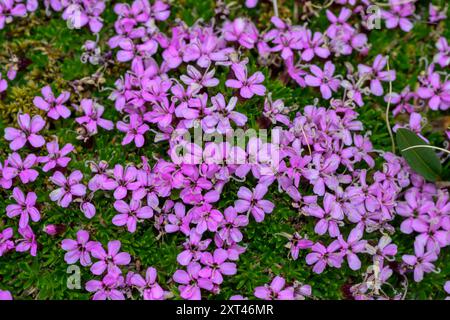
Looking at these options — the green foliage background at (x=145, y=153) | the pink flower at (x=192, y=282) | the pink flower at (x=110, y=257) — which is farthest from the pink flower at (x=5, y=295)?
the pink flower at (x=192, y=282)

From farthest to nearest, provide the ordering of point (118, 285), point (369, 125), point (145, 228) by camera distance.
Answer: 1. point (369, 125)
2. point (145, 228)
3. point (118, 285)

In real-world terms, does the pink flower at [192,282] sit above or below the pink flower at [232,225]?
below

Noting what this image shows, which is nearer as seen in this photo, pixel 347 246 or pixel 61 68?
pixel 347 246

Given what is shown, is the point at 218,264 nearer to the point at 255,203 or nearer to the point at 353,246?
the point at 255,203

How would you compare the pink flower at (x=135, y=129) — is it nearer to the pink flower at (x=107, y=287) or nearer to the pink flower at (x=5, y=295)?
the pink flower at (x=107, y=287)

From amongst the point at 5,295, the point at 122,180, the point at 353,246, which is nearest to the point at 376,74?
the point at 353,246
